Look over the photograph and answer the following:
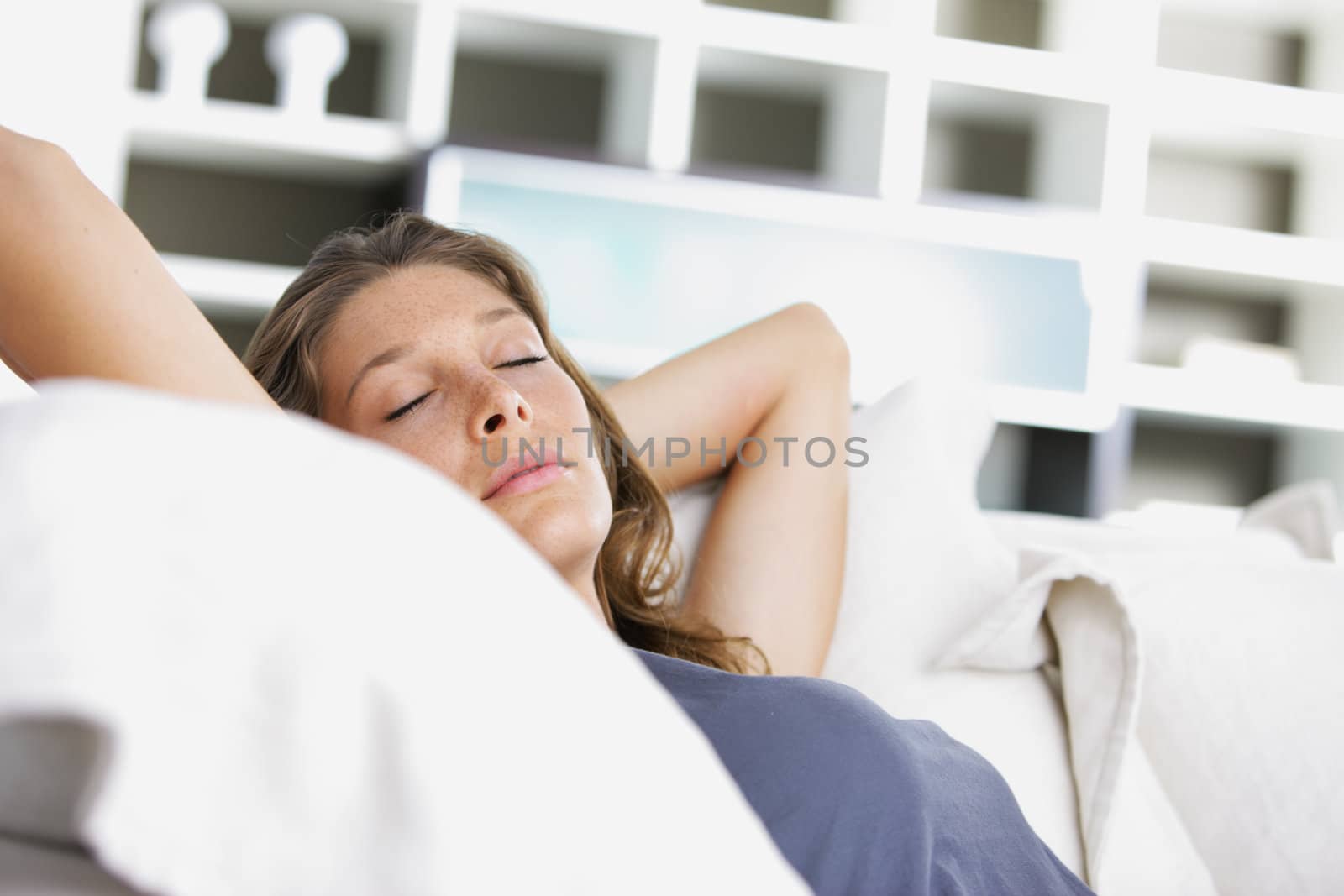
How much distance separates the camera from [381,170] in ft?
12.0

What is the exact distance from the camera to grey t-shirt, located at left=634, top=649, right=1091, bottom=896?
73 centimetres

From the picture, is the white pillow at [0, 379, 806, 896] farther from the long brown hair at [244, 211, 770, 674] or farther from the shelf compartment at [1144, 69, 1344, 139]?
A: the shelf compartment at [1144, 69, 1344, 139]

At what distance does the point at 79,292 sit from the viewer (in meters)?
0.72

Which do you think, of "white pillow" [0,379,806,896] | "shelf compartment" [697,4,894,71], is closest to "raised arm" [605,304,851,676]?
"white pillow" [0,379,806,896]

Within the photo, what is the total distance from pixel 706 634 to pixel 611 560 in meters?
0.12

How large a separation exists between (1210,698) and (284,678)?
3.24 ft

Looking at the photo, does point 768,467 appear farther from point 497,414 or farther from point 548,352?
point 497,414

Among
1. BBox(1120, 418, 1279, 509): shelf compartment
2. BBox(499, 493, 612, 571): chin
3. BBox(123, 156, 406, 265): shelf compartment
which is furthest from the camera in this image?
BBox(1120, 418, 1279, 509): shelf compartment

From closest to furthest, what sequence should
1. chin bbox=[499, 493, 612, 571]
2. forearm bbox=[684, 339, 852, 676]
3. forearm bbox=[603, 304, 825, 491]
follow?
chin bbox=[499, 493, 612, 571]
forearm bbox=[684, 339, 852, 676]
forearm bbox=[603, 304, 825, 491]

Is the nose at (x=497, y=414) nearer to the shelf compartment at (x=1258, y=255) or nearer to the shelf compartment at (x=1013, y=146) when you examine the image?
the shelf compartment at (x=1013, y=146)

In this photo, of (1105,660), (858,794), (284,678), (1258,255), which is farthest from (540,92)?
(284,678)

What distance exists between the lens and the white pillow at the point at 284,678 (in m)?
0.35

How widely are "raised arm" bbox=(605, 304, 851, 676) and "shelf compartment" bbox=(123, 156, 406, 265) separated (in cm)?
272

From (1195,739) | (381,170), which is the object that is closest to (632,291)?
(381,170)
